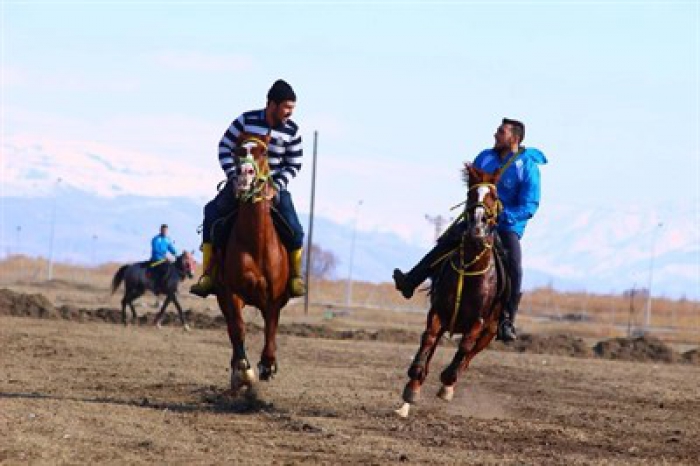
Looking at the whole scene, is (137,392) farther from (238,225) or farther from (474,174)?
(474,174)

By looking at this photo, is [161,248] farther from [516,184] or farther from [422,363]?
[422,363]

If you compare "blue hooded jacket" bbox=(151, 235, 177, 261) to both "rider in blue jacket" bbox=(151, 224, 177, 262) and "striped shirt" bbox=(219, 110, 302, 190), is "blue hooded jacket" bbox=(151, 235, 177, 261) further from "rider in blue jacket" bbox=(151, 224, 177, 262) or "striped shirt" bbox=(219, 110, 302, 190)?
"striped shirt" bbox=(219, 110, 302, 190)

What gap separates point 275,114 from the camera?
17.1m

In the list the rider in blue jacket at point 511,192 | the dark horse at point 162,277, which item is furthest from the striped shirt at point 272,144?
the dark horse at point 162,277

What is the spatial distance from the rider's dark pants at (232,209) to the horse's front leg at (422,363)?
175 cm

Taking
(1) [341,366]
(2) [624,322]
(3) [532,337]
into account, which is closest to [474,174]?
(1) [341,366]

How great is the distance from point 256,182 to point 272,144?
87 cm

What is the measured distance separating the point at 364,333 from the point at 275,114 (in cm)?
2342

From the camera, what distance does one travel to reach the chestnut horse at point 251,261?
1652cm

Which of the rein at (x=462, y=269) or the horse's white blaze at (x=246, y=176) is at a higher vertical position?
the horse's white blaze at (x=246, y=176)

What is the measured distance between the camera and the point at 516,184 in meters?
17.0

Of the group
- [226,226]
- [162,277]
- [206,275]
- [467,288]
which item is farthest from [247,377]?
[162,277]

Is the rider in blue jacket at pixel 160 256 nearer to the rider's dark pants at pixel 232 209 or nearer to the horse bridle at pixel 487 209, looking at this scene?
the rider's dark pants at pixel 232 209

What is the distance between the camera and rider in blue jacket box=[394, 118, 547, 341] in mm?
16922
